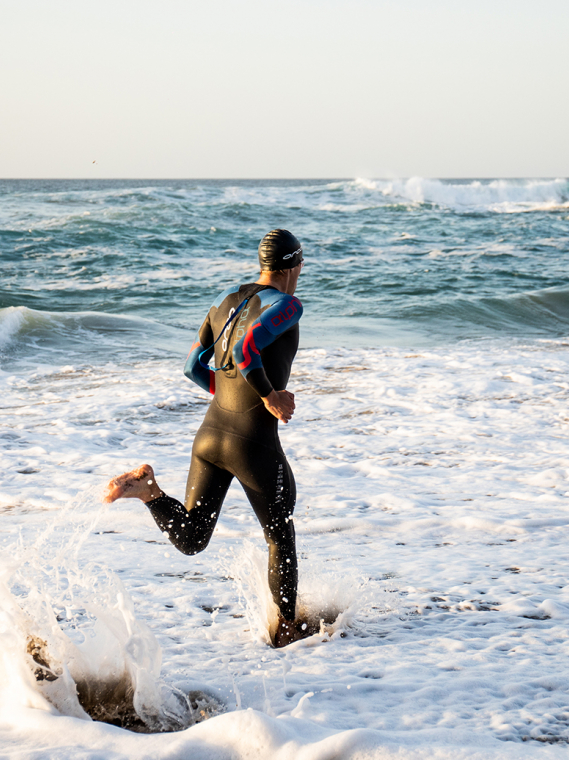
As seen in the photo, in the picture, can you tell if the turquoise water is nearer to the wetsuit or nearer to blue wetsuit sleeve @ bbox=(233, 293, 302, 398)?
the wetsuit

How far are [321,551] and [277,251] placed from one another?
6.65 ft

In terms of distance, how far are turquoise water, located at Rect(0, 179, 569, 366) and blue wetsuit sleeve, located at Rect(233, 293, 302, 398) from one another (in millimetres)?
8216

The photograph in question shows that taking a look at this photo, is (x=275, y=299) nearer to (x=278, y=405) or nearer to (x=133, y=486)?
(x=278, y=405)

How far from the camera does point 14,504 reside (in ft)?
15.7

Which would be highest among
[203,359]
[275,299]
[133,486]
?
[275,299]

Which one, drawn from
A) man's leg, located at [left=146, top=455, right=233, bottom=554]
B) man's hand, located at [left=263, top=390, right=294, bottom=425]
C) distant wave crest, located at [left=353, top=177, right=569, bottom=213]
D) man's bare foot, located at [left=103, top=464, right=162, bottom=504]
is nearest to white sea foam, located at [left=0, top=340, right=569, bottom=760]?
man's bare foot, located at [left=103, top=464, right=162, bottom=504]

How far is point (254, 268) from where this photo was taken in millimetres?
20250

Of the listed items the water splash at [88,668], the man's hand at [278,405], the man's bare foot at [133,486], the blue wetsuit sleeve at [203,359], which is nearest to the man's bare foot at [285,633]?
the water splash at [88,668]

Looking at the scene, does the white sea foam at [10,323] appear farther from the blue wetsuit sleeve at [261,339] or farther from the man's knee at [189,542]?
the blue wetsuit sleeve at [261,339]

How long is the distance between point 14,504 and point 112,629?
2.39 m

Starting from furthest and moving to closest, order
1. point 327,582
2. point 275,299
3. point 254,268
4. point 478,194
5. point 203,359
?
point 478,194
point 254,268
point 327,582
point 203,359
point 275,299

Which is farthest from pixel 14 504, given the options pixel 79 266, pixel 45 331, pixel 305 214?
pixel 305 214

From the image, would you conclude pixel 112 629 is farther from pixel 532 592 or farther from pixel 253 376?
pixel 532 592

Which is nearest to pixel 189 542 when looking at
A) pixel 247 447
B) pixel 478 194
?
pixel 247 447
